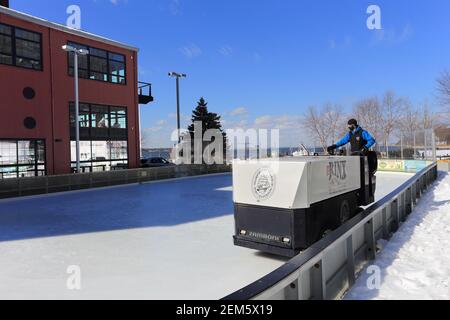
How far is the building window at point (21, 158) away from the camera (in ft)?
54.4

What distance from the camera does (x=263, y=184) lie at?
216 inches

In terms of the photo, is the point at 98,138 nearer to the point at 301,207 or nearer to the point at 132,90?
the point at 132,90

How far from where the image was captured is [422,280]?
12.9 ft

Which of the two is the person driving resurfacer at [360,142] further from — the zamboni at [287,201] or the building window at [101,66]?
the building window at [101,66]

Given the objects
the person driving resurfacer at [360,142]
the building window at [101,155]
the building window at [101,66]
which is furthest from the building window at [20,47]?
the person driving resurfacer at [360,142]

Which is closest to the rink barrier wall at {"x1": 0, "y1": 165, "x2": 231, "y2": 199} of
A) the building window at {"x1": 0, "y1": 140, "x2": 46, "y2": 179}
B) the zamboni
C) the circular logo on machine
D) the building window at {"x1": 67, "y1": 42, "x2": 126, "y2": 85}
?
the building window at {"x1": 0, "y1": 140, "x2": 46, "y2": 179}

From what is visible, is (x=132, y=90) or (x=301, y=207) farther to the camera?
(x=132, y=90)

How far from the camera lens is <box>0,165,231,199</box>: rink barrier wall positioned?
13.8 meters

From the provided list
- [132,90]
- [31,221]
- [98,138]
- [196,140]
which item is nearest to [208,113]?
[196,140]

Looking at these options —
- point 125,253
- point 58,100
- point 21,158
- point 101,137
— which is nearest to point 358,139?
point 125,253

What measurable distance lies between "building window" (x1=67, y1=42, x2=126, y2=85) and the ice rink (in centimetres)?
1136

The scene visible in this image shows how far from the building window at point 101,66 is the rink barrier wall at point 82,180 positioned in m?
→ 6.66

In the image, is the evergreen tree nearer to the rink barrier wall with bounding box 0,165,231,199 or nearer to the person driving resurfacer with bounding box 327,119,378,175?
the rink barrier wall with bounding box 0,165,231,199

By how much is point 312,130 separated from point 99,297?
4803cm
